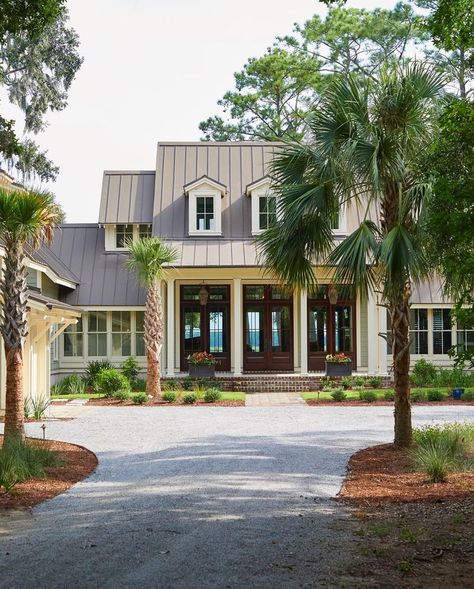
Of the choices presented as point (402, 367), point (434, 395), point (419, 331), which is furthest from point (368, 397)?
point (402, 367)

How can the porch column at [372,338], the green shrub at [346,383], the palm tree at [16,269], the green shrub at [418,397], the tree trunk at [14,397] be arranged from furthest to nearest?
1. the porch column at [372,338]
2. the green shrub at [346,383]
3. the green shrub at [418,397]
4. the tree trunk at [14,397]
5. the palm tree at [16,269]

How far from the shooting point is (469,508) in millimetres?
8398

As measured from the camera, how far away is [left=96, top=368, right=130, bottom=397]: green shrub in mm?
22812

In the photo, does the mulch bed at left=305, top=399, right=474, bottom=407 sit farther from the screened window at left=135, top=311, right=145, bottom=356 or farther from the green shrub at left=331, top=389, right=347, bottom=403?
the screened window at left=135, top=311, right=145, bottom=356

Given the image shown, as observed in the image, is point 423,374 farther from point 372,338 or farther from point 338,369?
point 338,369

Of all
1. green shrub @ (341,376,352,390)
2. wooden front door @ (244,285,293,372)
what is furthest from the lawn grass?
wooden front door @ (244,285,293,372)

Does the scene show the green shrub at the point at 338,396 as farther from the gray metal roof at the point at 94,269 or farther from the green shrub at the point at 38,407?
the gray metal roof at the point at 94,269

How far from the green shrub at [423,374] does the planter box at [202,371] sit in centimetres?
608

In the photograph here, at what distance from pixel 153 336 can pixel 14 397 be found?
970 cm

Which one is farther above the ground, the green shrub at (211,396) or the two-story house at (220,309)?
the two-story house at (220,309)

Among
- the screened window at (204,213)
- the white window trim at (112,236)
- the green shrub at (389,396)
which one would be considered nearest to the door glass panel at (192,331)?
the screened window at (204,213)

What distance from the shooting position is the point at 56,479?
10.5 meters

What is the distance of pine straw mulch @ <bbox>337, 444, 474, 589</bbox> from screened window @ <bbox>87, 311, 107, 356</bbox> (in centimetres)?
1652

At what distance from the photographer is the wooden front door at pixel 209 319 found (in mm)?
26781
